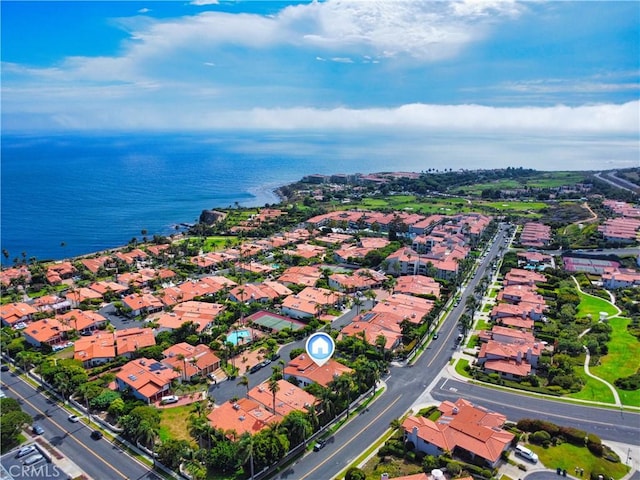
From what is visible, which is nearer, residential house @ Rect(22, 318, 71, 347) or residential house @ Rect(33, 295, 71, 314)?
residential house @ Rect(22, 318, 71, 347)

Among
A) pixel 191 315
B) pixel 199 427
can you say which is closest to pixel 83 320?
pixel 191 315

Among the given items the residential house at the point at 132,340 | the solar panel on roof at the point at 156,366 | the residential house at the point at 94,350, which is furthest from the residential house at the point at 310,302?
the residential house at the point at 94,350

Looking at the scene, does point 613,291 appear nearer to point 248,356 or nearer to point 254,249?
point 248,356

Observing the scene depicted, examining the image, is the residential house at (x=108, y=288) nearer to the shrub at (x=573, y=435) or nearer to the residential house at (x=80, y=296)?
the residential house at (x=80, y=296)

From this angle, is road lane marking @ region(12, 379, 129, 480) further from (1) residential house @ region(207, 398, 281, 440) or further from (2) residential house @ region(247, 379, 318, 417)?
(2) residential house @ region(247, 379, 318, 417)

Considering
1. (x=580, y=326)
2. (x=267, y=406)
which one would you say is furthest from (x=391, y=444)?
(x=580, y=326)

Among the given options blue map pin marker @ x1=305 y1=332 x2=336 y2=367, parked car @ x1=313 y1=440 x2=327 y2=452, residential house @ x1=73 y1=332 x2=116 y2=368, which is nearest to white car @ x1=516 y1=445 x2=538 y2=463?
parked car @ x1=313 y1=440 x2=327 y2=452
